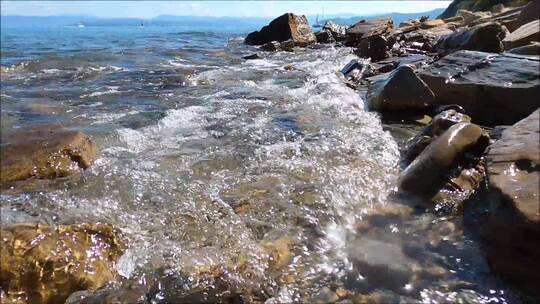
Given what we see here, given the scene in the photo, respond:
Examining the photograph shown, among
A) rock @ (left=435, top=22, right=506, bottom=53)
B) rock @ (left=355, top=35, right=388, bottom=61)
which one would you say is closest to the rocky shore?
rock @ (left=435, top=22, right=506, bottom=53)

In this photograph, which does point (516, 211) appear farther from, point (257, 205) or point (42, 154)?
point (42, 154)

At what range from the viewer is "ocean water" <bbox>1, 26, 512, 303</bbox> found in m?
3.12

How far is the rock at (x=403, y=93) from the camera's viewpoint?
6.64 m

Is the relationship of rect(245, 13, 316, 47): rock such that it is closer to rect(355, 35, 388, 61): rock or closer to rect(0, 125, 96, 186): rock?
rect(355, 35, 388, 61): rock

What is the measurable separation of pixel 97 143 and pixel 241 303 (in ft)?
12.3

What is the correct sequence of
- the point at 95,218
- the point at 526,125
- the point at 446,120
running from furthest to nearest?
1. the point at 446,120
2. the point at 526,125
3. the point at 95,218

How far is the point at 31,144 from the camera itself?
14.7ft

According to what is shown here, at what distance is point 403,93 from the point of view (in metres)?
6.79

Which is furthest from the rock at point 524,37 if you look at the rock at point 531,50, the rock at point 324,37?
the rock at point 324,37

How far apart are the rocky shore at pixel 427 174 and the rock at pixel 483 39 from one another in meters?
0.46

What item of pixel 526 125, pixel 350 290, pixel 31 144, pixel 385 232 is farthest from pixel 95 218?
pixel 526 125

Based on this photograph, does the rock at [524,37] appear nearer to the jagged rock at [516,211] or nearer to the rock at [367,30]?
the jagged rock at [516,211]

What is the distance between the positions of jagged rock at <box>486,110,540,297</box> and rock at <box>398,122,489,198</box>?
0.62 metres

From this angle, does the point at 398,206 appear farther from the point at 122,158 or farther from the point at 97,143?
the point at 97,143
